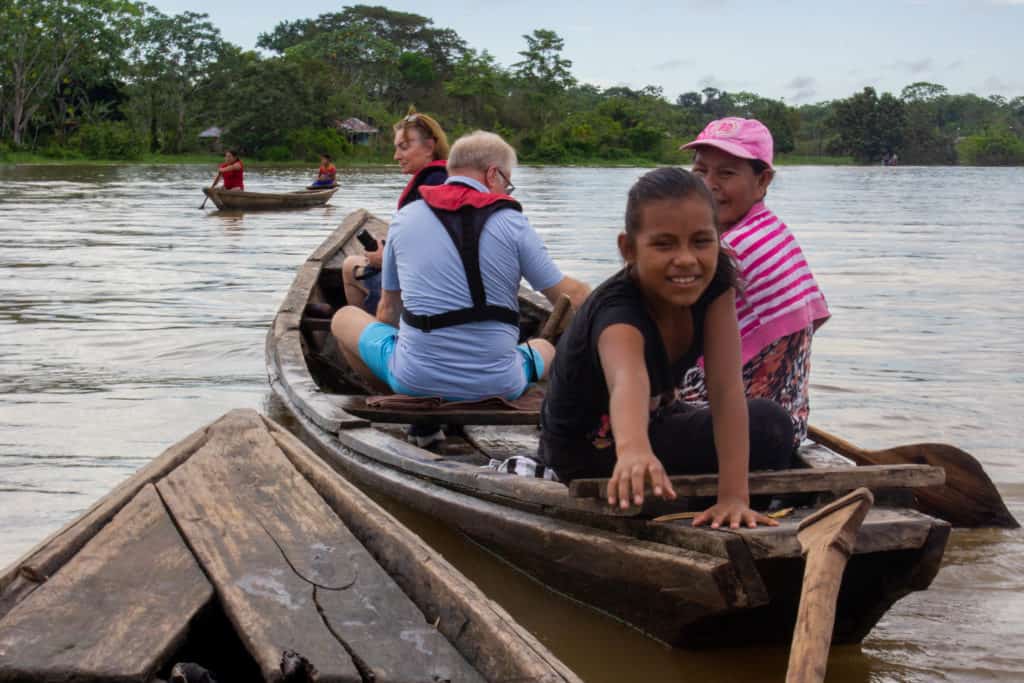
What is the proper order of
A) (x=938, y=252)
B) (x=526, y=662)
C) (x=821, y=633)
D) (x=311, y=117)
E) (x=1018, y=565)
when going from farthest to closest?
(x=311, y=117)
(x=938, y=252)
(x=1018, y=565)
(x=821, y=633)
(x=526, y=662)

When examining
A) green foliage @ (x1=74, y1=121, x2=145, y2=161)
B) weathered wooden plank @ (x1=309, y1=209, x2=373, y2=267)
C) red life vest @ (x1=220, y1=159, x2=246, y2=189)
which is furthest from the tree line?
weathered wooden plank @ (x1=309, y1=209, x2=373, y2=267)

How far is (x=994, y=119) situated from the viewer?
289ft

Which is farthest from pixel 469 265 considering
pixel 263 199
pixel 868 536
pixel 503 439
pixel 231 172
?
pixel 231 172

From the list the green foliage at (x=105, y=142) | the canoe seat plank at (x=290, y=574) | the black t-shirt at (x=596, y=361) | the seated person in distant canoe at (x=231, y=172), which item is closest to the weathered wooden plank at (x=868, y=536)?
the black t-shirt at (x=596, y=361)

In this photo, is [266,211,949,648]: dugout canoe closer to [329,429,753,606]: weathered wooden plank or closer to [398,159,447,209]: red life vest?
[329,429,753,606]: weathered wooden plank

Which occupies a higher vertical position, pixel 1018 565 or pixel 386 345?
pixel 386 345

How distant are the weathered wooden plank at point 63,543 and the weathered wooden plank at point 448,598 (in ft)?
1.18

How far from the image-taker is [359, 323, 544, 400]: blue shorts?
4.26m

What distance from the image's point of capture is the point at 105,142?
137ft

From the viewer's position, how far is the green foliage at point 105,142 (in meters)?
41.5

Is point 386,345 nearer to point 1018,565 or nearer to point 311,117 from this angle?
point 1018,565

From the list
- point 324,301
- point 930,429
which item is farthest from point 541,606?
point 324,301

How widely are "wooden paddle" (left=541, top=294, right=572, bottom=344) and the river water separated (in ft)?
3.18

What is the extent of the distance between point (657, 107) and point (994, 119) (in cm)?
3474
